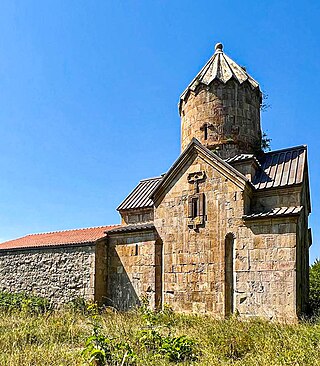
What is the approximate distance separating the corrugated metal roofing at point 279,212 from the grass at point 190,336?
2781 mm

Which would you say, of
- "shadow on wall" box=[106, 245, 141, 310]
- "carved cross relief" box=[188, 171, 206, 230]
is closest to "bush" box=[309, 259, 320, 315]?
"carved cross relief" box=[188, 171, 206, 230]

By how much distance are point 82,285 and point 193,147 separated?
6.25 meters

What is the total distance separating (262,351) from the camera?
6.47 metres

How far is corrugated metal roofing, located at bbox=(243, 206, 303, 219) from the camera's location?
10602mm

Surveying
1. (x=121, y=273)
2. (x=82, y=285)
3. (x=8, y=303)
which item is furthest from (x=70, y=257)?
(x=8, y=303)

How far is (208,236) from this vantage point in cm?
1197

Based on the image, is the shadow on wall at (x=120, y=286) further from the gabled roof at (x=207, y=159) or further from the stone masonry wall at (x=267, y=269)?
the stone masonry wall at (x=267, y=269)

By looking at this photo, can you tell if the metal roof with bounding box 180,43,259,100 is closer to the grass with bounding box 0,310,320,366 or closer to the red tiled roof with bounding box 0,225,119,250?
the red tiled roof with bounding box 0,225,119,250

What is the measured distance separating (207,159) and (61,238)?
24.1ft

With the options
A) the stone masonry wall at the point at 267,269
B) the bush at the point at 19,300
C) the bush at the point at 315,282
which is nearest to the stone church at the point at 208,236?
the stone masonry wall at the point at 267,269

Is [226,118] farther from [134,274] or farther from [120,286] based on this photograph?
[120,286]

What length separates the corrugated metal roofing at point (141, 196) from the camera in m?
14.8

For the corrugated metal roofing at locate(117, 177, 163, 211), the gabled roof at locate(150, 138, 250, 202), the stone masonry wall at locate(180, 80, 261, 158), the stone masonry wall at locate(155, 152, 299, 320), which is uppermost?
the stone masonry wall at locate(180, 80, 261, 158)

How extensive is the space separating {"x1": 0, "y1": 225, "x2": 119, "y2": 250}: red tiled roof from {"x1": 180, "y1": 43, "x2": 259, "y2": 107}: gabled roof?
6309 millimetres
